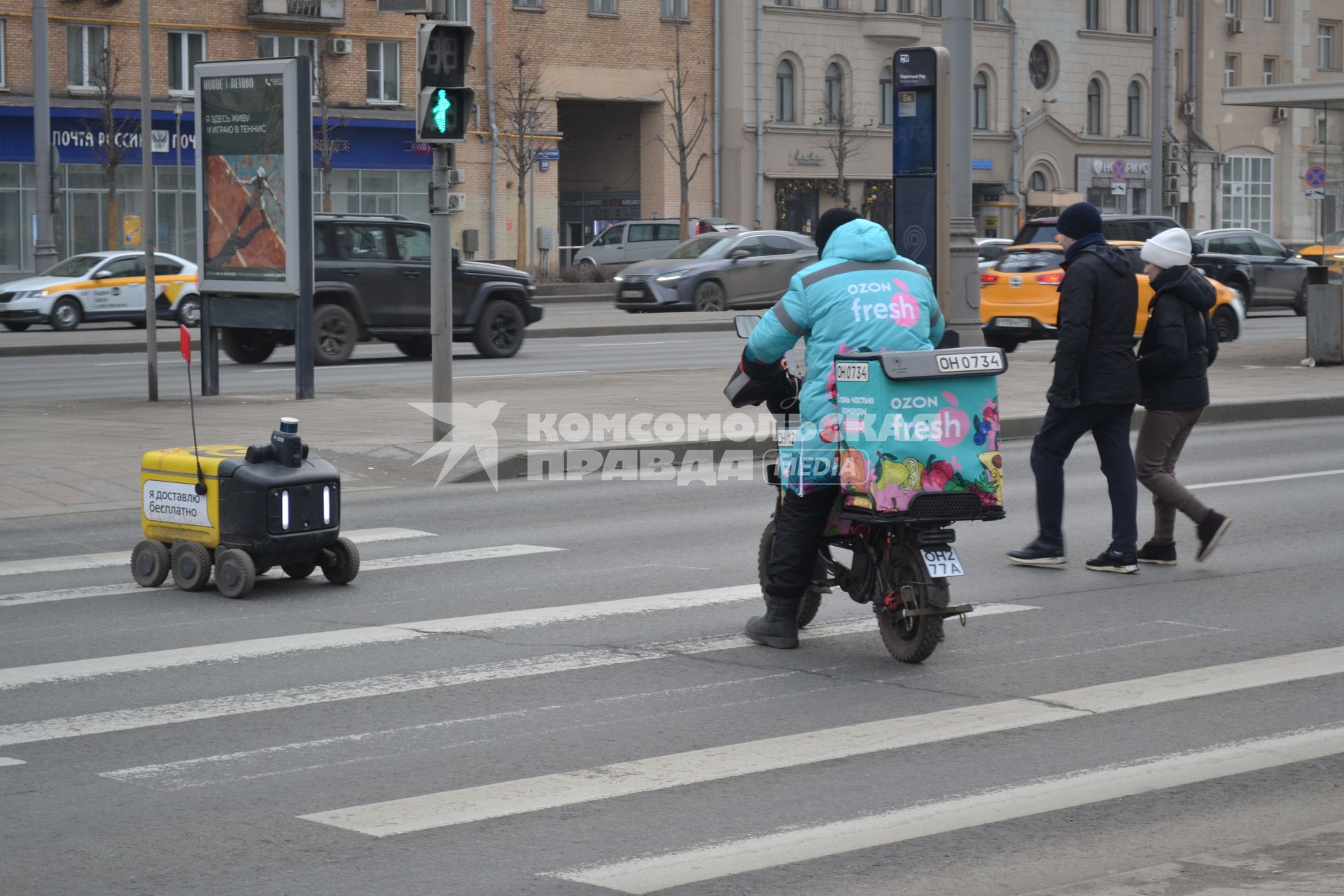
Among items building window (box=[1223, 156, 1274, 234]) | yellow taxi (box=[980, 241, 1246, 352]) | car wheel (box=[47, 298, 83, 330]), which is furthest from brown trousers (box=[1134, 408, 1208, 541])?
building window (box=[1223, 156, 1274, 234])

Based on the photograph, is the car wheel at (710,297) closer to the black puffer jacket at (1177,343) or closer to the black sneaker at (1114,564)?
the black puffer jacket at (1177,343)

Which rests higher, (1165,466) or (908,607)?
(1165,466)

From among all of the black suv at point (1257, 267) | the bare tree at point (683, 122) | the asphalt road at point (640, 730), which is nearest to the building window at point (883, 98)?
the bare tree at point (683, 122)

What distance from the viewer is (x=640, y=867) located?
495 centimetres

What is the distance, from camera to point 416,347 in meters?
25.9

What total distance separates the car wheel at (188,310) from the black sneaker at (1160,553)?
84.6ft

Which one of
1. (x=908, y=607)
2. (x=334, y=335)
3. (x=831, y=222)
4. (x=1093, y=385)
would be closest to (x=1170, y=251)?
(x=1093, y=385)

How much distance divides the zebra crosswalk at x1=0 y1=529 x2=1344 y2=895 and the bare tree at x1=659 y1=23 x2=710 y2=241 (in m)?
48.2

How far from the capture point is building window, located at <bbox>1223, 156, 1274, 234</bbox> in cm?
7019

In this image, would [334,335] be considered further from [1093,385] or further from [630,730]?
[630,730]

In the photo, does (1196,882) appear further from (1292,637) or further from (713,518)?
(713,518)

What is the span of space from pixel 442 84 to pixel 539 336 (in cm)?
1659

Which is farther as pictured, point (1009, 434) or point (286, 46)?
point (286, 46)

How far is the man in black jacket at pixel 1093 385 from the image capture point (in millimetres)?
9453
